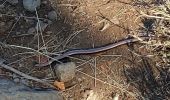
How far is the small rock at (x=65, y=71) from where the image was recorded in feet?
8.61

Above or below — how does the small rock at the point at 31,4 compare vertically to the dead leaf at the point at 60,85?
above

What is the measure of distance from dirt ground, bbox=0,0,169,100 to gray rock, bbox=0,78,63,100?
0.12 meters

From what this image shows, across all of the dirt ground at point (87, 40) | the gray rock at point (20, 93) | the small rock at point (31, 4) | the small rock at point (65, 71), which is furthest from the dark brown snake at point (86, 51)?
the small rock at point (31, 4)

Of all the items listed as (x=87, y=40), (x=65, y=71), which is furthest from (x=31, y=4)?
(x=65, y=71)

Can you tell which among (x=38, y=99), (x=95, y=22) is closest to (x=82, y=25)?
(x=95, y=22)

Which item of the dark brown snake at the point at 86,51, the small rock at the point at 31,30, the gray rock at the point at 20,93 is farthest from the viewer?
the small rock at the point at 31,30

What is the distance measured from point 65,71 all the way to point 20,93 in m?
0.33

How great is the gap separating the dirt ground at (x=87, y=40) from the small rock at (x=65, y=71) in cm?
5

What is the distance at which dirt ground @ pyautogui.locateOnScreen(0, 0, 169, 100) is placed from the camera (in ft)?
8.74

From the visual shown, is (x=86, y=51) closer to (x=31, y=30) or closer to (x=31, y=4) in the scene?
(x=31, y=30)

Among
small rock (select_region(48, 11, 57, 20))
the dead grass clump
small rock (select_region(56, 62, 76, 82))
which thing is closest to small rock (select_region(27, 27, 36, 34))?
small rock (select_region(48, 11, 57, 20))

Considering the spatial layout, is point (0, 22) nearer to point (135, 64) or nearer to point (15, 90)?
point (15, 90)

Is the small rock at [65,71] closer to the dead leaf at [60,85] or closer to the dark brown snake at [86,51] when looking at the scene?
the dead leaf at [60,85]

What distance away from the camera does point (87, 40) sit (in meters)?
2.90
